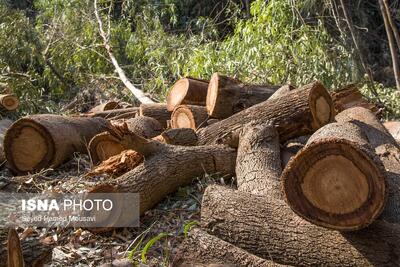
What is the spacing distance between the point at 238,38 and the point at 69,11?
3111 mm

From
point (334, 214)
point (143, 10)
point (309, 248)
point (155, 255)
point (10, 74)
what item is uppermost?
point (143, 10)

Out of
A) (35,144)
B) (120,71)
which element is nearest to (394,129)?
(35,144)

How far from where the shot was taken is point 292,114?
399 cm

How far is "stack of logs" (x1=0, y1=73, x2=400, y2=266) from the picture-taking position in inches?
96.1

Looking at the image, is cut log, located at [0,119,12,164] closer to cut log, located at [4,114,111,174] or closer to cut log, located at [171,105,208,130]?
cut log, located at [4,114,111,174]

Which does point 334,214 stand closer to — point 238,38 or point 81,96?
point 238,38

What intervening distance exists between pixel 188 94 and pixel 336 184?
2.99 meters

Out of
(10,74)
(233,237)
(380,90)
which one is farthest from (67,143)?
(380,90)

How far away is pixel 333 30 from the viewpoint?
28.6ft

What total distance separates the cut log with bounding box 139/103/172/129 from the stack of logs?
0.4 inches

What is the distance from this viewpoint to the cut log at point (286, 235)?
2.44 metres

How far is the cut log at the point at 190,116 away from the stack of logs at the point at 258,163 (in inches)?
0.5

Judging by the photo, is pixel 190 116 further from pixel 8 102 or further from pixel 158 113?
pixel 8 102

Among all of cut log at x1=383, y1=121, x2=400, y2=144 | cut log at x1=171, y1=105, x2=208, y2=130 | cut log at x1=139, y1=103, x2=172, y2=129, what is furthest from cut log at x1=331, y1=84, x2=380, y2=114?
cut log at x1=139, y1=103, x2=172, y2=129
